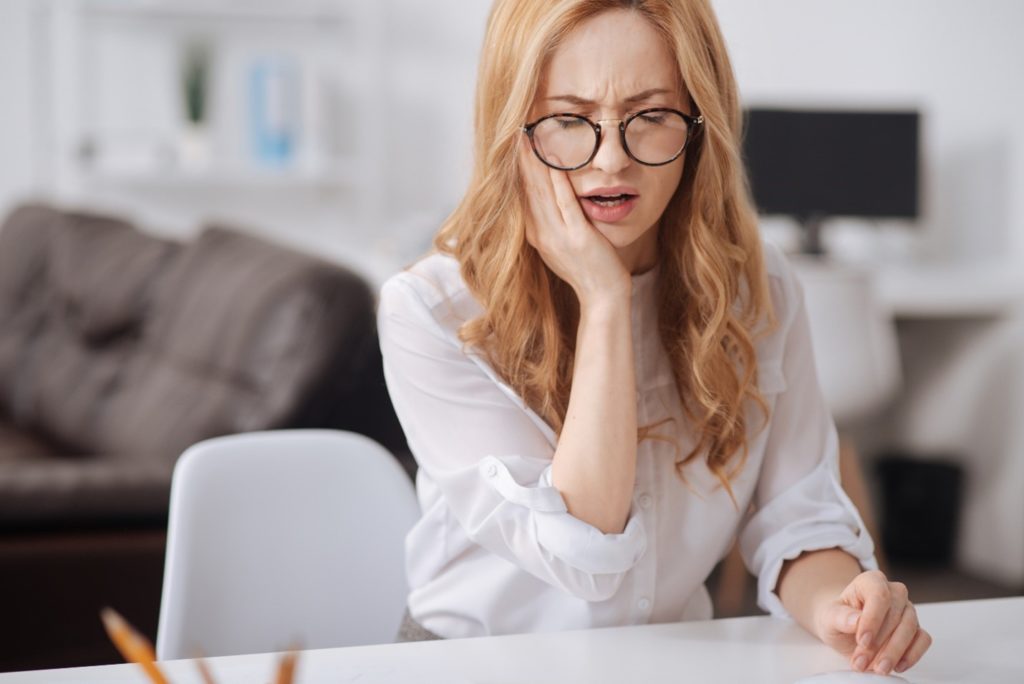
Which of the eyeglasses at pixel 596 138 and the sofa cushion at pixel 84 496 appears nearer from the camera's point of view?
the eyeglasses at pixel 596 138

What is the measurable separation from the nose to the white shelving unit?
327cm

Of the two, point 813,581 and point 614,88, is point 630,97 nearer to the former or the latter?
point 614,88

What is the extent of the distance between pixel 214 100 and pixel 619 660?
383 centimetres

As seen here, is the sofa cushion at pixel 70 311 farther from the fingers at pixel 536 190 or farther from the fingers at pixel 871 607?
the fingers at pixel 871 607

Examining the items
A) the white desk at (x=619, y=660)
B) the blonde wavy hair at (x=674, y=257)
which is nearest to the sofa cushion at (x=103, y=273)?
the blonde wavy hair at (x=674, y=257)

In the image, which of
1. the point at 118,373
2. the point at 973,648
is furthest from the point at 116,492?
the point at 973,648

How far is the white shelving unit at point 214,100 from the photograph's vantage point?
4.19 metres

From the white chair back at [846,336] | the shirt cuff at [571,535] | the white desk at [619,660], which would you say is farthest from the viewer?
the white chair back at [846,336]

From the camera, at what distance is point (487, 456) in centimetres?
110

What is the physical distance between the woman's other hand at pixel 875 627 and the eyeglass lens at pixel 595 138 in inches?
16.1

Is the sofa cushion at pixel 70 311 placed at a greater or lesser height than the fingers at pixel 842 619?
lesser

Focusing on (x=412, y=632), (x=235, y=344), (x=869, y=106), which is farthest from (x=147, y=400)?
(x=869, y=106)

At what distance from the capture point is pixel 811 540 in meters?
1.15

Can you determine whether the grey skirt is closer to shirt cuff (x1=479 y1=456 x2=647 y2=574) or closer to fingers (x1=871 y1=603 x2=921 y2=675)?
shirt cuff (x1=479 y1=456 x2=647 y2=574)
